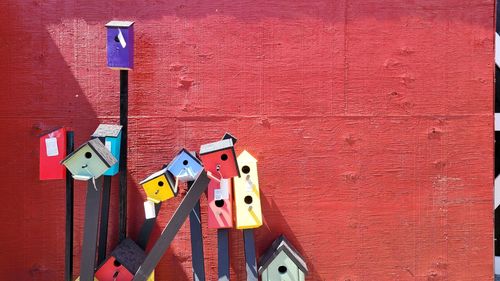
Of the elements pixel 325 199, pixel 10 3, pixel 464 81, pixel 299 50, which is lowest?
pixel 325 199

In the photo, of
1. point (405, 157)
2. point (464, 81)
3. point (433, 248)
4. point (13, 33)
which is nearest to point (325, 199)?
point (405, 157)

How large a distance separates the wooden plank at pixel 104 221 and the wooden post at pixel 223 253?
727mm

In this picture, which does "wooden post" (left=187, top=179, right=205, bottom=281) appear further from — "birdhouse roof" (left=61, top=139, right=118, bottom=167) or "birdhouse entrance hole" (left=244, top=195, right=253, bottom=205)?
"birdhouse roof" (left=61, top=139, right=118, bottom=167)

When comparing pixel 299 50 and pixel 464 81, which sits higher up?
pixel 299 50

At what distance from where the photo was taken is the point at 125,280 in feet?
8.84

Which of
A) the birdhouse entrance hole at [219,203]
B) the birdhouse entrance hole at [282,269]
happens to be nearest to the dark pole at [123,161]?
the birdhouse entrance hole at [219,203]

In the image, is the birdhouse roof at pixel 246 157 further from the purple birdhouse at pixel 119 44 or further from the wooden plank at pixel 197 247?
the purple birdhouse at pixel 119 44

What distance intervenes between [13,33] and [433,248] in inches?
124

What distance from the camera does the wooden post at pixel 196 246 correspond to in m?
2.65

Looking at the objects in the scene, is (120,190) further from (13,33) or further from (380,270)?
(380,270)

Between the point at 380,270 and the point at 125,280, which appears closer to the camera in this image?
the point at 125,280

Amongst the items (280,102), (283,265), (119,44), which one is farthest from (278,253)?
(119,44)

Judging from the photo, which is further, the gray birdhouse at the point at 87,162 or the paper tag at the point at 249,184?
the paper tag at the point at 249,184

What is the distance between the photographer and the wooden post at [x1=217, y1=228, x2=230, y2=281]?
8.79 ft
